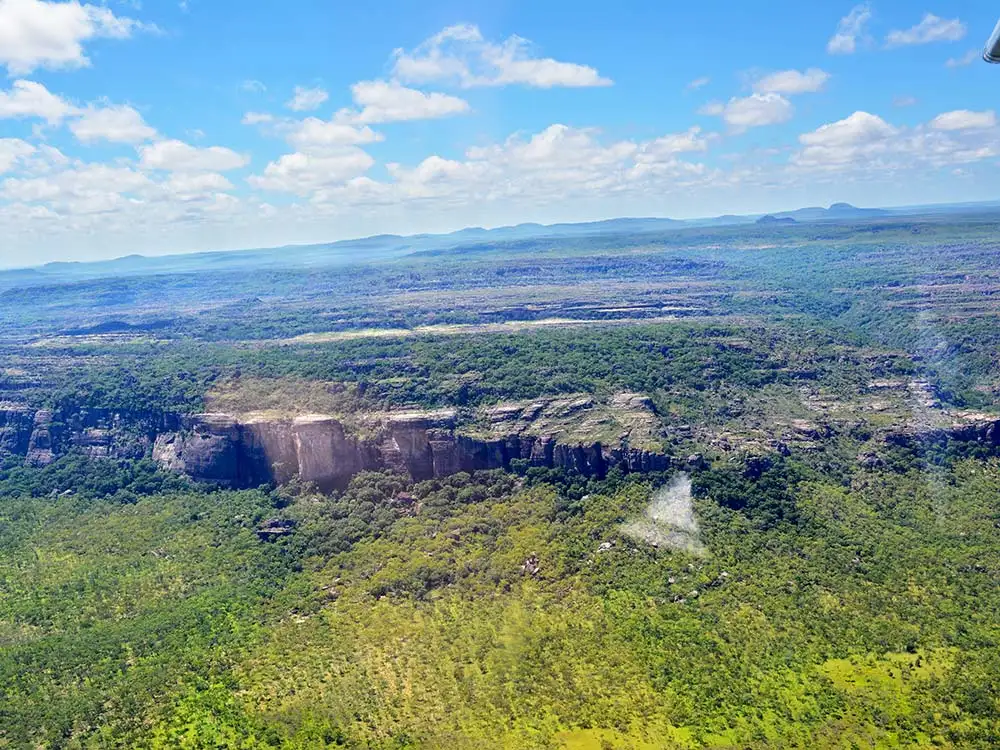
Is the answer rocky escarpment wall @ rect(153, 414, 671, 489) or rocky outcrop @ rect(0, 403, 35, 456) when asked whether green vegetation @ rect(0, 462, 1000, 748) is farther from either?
rocky outcrop @ rect(0, 403, 35, 456)

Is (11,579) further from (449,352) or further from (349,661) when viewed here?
(449,352)

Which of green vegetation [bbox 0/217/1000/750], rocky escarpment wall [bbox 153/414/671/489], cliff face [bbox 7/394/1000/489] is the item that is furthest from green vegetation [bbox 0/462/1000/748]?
cliff face [bbox 7/394/1000/489]

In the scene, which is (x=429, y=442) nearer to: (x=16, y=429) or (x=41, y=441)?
(x=41, y=441)

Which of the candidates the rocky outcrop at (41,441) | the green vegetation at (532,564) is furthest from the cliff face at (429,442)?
the rocky outcrop at (41,441)

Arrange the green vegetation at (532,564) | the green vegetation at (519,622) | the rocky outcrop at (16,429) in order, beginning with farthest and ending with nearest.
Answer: the rocky outcrop at (16,429), the green vegetation at (532,564), the green vegetation at (519,622)

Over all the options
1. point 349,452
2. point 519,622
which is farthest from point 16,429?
point 519,622

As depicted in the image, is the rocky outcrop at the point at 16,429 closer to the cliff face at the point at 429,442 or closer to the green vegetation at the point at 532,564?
the green vegetation at the point at 532,564

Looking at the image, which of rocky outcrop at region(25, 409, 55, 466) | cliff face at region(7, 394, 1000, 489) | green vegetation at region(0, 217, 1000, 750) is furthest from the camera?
rocky outcrop at region(25, 409, 55, 466)

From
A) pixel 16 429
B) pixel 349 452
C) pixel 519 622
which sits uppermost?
pixel 16 429

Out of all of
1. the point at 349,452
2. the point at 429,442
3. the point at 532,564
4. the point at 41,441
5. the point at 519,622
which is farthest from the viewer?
the point at 41,441

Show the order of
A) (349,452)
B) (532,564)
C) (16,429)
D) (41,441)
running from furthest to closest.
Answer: (16,429) → (41,441) → (349,452) → (532,564)
